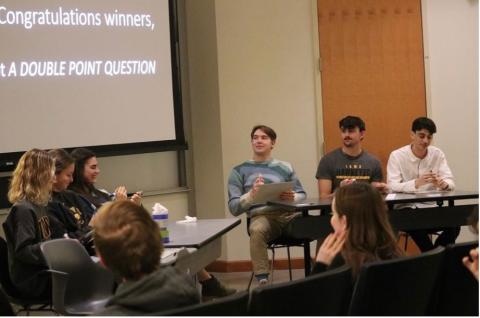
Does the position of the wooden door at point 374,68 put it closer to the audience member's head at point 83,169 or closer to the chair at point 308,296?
the audience member's head at point 83,169

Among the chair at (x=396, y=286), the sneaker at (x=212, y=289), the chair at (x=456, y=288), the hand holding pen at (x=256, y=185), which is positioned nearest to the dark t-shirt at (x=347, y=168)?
the hand holding pen at (x=256, y=185)

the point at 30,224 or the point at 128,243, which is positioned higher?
the point at 128,243

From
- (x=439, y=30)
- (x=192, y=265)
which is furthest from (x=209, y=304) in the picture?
(x=439, y=30)

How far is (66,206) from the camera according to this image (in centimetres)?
467

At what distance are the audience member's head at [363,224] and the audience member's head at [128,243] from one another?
0.96 metres

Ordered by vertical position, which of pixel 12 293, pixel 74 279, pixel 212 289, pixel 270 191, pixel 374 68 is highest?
pixel 374 68

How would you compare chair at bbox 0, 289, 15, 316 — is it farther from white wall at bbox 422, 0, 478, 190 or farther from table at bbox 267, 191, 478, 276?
white wall at bbox 422, 0, 478, 190

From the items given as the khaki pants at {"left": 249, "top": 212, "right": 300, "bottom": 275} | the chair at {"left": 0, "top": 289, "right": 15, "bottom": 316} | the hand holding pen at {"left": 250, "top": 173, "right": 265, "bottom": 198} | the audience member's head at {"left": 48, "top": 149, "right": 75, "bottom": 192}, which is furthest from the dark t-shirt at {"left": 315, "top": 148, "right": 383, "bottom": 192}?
the chair at {"left": 0, "top": 289, "right": 15, "bottom": 316}

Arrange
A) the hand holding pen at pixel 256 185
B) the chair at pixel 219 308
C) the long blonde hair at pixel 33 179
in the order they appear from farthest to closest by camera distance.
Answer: the hand holding pen at pixel 256 185 < the long blonde hair at pixel 33 179 < the chair at pixel 219 308

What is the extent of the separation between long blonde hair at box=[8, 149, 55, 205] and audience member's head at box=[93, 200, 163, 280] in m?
1.94

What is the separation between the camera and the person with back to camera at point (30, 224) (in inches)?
159

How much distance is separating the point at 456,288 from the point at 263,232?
261 centimetres

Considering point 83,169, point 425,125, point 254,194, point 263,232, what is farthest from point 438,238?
point 83,169

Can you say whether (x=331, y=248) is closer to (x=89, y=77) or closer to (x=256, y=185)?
(x=256, y=185)
